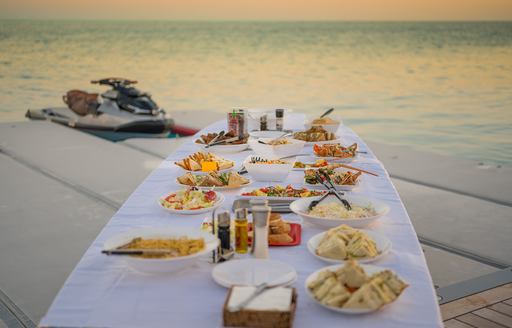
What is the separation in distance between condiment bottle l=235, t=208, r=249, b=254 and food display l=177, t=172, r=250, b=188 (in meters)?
0.67

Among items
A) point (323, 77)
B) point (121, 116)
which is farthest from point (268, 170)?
point (323, 77)

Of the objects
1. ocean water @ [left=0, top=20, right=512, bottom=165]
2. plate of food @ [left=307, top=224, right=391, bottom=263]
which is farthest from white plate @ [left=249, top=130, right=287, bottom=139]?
ocean water @ [left=0, top=20, right=512, bottom=165]

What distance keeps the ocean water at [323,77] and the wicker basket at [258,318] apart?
26.4 ft

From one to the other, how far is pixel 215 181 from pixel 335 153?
0.71 metres

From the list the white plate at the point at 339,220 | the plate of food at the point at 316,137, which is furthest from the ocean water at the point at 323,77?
the white plate at the point at 339,220

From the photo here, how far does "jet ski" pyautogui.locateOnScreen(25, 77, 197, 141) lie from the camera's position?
7289mm

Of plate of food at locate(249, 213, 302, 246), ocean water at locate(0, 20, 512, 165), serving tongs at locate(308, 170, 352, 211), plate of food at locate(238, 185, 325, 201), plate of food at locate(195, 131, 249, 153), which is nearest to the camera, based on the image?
plate of food at locate(249, 213, 302, 246)

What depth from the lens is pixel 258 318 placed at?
1340 mm

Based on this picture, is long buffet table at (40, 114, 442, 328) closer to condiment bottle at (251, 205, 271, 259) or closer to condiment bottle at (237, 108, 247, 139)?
condiment bottle at (251, 205, 271, 259)

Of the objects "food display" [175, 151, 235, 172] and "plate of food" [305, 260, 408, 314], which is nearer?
"plate of food" [305, 260, 408, 314]

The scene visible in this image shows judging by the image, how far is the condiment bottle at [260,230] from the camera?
1614 mm

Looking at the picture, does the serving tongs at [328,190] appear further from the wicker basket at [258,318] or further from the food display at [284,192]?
the wicker basket at [258,318]

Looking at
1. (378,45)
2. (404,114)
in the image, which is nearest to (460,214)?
(404,114)

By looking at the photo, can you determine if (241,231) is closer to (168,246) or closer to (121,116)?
(168,246)
